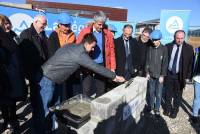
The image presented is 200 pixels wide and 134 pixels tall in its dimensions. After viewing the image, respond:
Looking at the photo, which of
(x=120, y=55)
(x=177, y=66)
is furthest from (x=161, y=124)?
(x=120, y=55)

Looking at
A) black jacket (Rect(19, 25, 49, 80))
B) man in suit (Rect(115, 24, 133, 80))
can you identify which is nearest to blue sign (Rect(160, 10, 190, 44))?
man in suit (Rect(115, 24, 133, 80))

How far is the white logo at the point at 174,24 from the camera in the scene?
27.8 ft

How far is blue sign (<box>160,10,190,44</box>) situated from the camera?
841 centimetres

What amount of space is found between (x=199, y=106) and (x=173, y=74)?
2.78 feet

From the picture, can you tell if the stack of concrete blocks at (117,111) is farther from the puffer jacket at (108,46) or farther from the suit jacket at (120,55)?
the suit jacket at (120,55)

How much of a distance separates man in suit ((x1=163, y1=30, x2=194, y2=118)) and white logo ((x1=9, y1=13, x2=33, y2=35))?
12.6ft

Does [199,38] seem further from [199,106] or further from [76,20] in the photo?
[199,106]

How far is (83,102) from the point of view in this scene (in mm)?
3695

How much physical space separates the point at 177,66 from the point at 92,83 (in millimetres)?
1977

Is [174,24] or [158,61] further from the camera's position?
[174,24]

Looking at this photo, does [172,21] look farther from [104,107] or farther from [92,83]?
[104,107]

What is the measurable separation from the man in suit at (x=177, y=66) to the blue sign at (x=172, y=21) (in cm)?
352

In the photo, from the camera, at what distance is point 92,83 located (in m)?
4.47

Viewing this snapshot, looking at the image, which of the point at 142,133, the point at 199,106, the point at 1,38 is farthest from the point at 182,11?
the point at 1,38
